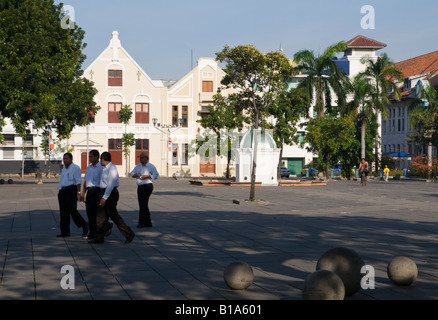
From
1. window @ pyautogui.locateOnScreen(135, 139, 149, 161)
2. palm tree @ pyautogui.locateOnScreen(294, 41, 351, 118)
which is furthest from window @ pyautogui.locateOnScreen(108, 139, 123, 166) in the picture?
palm tree @ pyautogui.locateOnScreen(294, 41, 351, 118)

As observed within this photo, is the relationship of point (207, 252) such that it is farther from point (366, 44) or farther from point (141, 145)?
→ point (366, 44)

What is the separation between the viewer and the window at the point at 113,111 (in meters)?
73.9

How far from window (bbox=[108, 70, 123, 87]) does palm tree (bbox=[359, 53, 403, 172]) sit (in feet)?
81.2

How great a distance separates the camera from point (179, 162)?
7588 centimetres

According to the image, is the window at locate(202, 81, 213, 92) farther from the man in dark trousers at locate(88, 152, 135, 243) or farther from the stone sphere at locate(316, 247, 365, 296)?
the stone sphere at locate(316, 247, 365, 296)

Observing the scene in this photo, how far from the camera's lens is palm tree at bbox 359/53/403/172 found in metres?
63.8

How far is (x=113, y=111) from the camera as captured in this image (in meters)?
74.0

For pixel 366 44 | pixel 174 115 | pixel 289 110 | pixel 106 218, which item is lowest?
pixel 106 218

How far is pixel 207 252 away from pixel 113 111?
63180mm

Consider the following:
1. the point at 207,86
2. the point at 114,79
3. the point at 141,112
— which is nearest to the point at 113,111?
the point at 141,112

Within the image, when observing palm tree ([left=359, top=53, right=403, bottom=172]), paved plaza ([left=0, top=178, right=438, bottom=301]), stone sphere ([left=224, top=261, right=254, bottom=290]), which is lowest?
paved plaza ([left=0, top=178, right=438, bottom=301])

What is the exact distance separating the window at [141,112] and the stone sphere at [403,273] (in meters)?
67.1

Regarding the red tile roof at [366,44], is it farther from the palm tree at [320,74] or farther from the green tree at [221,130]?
the palm tree at [320,74]
